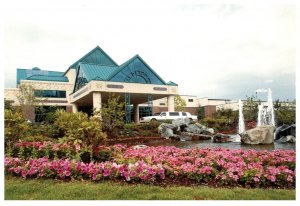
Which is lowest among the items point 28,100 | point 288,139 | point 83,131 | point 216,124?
point 288,139

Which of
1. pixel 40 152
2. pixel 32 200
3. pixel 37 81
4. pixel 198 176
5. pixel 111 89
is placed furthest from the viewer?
pixel 37 81

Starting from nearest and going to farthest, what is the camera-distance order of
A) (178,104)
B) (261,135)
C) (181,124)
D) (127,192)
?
(127,192)
(261,135)
(181,124)
(178,104)

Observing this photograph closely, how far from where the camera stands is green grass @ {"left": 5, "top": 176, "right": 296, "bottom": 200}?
183 inches

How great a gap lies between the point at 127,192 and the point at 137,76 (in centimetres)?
2340

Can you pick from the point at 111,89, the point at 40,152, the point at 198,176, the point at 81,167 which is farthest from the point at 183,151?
the point at 111,89

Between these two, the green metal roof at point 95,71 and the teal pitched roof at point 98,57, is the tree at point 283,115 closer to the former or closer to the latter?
the green metal roof at point 95,71

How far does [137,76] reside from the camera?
27859 mm

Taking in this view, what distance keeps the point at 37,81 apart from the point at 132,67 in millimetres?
17925

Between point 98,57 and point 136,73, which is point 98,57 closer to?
point 98,57

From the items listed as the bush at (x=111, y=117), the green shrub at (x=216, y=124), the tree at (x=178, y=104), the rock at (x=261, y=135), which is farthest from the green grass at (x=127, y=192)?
the tree at (x=178, y=104)

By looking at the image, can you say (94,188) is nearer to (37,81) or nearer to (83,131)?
(83,131)

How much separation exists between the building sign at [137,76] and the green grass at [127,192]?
22220 mm

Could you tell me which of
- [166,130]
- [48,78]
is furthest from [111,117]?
[48,78]

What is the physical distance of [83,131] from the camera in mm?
7418
